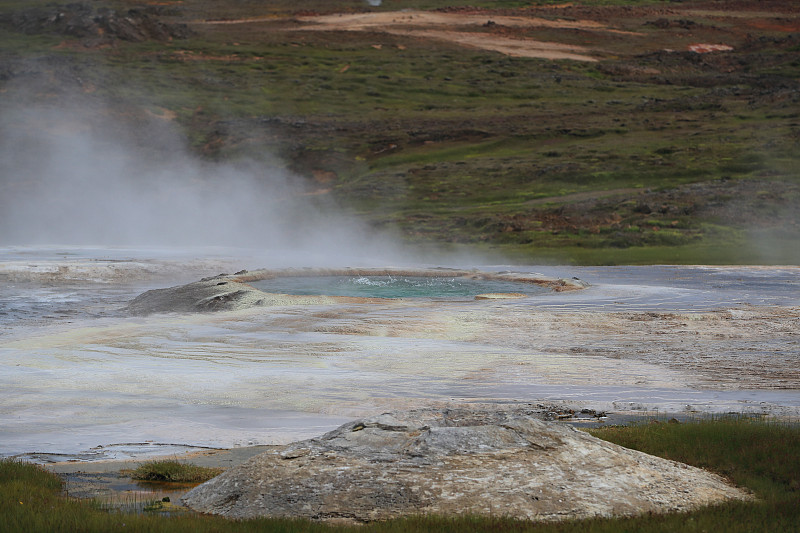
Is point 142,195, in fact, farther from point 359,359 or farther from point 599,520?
point 599,520

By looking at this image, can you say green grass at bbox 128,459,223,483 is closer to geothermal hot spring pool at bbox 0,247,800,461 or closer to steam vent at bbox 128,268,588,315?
geothermal hot spring pool at bbox 0,247,800,461

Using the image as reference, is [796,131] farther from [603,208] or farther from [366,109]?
[366,109]

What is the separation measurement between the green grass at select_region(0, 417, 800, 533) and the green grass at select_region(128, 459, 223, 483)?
0.67m

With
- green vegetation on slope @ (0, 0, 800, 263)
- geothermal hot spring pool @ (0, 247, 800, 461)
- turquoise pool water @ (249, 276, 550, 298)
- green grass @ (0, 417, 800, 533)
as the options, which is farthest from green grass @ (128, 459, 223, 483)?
green vegetation on slope @ (0, 0, 800, 263)

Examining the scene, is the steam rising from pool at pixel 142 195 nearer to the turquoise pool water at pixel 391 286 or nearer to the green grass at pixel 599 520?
the turquoise pool water at pixel 391 286

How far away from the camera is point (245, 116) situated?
231 feet

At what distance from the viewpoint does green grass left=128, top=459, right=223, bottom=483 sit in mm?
7520

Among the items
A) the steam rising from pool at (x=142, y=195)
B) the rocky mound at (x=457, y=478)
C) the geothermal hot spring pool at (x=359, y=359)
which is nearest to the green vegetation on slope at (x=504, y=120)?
the steam rising from pool at (x=142, y=195)

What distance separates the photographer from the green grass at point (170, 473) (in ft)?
24.7

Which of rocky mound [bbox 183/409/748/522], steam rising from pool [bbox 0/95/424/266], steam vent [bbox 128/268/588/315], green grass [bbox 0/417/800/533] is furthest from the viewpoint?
steam rising from pool [bbox 0/95/424/266]

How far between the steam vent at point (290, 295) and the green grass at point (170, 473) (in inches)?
394

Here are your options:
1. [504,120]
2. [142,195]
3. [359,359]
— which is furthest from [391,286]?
[504,120]

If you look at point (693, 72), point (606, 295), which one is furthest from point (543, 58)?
point (606, 295)

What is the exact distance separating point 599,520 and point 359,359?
23.3ft
